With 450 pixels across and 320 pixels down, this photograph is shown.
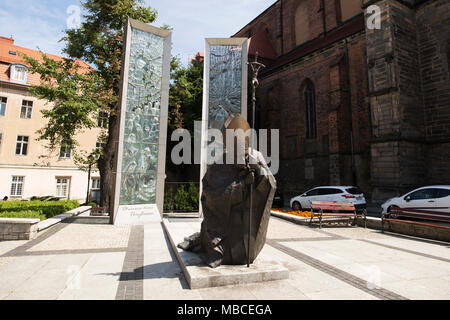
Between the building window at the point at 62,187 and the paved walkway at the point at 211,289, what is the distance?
20.2 metres

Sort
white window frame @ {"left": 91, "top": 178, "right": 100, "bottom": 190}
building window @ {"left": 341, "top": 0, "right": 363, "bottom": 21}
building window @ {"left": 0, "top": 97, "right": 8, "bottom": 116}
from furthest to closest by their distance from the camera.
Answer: white window frame @ {"left": 91, "top": 178, "right": 100, "bottom": 190}, building window @ {"left": 0, "top": 97, "right": 8, "bottom": 116}, building window @ {"left": 341, "top": 0, "right": 363, "bottom": 21}

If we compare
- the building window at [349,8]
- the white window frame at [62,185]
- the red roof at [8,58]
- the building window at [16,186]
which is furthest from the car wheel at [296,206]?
the building window at [16,186]

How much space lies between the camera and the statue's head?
3832 millimetres

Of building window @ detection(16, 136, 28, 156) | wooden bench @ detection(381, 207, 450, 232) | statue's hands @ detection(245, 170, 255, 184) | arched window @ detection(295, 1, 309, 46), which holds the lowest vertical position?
wooden bench @ detection(381, 207, 450, 232)

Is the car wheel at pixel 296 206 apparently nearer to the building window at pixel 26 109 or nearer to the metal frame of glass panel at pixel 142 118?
the metal frame of glass panel at pixel 142 118

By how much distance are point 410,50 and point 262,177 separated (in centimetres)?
1614

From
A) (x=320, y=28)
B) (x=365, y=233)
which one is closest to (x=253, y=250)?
(x=365, y=233)

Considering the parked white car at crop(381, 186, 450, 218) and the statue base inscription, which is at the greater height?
the parked white car at crop(381, 186, 450, 218)

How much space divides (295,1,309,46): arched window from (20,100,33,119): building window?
2731 centimetres

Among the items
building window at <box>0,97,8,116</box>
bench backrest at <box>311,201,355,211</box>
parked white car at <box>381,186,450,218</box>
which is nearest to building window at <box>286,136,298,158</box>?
parked white car at <box>381,186,450,218</box>

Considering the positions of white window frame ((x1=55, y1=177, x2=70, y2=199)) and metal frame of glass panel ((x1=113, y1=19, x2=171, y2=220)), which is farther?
white window frame ((x1=55, y1=177, x2=70, y2=199))

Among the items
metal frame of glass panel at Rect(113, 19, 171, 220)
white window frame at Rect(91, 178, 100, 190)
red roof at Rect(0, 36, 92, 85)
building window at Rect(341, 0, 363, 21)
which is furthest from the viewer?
white window frame at Rect(91, 178, 100, 190)

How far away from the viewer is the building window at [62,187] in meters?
24.5

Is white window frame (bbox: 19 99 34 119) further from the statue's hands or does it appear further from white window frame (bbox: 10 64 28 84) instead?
the statue's hands
